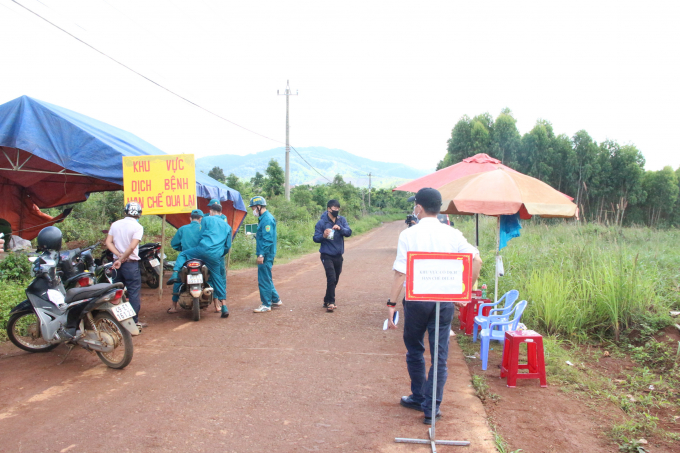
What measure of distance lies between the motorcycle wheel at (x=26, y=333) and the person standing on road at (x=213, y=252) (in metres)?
2.21

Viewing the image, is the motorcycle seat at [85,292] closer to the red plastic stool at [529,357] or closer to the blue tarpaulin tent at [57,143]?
the blue tarpaulin tent at [57,143]

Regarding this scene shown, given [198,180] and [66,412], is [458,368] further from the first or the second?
[198,180]

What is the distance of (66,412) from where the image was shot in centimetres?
388

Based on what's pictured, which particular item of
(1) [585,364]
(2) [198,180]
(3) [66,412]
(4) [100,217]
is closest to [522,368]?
(1) [585,364]

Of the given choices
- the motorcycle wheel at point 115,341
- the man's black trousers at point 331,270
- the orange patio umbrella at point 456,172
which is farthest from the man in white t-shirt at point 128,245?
the orange patio umbrella at point 456,172

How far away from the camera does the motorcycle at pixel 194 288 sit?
22.9ft

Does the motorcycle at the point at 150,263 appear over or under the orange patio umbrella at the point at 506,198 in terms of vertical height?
under

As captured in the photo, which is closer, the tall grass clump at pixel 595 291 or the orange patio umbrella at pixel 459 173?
the tall grass clump at pixel 595 291

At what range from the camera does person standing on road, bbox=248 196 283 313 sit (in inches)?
300

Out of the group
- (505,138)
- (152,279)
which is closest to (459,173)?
(152,279)

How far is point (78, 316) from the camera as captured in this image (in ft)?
16.8

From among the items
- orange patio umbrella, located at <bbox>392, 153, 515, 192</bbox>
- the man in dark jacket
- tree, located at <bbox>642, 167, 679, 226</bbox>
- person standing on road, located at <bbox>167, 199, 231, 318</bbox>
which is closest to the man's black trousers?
the man in dark jacket

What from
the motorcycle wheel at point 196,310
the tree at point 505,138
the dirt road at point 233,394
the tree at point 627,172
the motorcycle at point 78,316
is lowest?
the dirt road at point 233,394

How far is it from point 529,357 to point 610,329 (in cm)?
240
